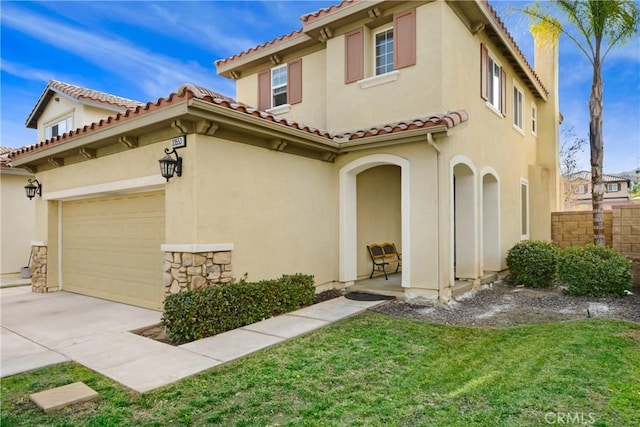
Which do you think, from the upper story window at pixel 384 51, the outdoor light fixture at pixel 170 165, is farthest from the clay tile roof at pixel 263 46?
the outdoor light fixture at pixel 170 165

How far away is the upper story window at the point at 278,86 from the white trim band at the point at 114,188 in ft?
20.0

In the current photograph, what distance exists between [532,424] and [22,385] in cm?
Answer: 550

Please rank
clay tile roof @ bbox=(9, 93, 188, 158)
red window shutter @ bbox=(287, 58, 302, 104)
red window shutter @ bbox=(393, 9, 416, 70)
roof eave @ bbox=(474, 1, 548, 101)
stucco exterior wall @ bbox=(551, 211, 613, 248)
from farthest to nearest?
stucco exterior wall @ bbox=(551, 211, 613, 248) → red window shutter @ bbox=(287, 58, 302, 104) → roof eave @ bbox=(474, 1, 548, 101) → red window shutter @ bbox=(393, 9, 416, 70) → clay tile roof @ bbox=(9, 93, 188, 158)

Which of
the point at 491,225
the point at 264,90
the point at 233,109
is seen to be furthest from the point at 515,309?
the point at 264,90

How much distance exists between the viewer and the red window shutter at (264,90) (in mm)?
13180

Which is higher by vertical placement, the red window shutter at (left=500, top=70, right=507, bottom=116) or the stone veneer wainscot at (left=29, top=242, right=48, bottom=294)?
the red window shutter at (left=500, top=70, right=507, bottom=116)

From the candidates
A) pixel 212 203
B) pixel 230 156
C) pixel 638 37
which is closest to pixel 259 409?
pixel 212 203

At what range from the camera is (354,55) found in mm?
10422

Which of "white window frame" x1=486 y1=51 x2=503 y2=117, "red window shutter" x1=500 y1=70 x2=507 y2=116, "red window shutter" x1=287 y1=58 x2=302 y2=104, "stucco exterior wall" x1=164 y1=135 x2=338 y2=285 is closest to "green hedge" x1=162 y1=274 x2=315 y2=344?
"stucco exterior wall" x1=164 y1=135 x2=338 y2=285

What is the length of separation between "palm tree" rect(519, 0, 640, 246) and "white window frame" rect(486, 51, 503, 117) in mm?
1962

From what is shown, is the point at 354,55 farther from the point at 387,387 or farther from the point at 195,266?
the point at 387,387

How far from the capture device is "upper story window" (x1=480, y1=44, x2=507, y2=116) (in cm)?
1111

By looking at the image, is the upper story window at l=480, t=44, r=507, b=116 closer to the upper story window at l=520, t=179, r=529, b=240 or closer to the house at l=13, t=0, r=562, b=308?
the house at l=13, t=0, r=562, b=308

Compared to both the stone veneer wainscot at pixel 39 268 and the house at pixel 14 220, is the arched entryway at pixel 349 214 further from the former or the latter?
the house at pixel 14 220
